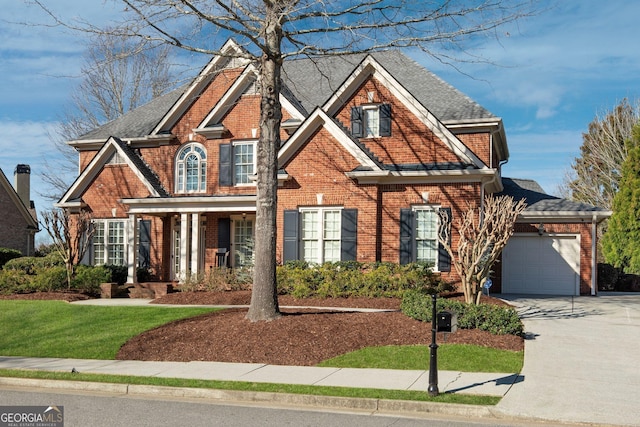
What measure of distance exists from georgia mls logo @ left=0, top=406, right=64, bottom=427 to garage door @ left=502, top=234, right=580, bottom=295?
17.9 metres

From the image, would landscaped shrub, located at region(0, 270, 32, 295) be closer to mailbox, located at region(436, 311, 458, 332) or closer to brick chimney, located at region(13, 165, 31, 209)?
mailbox, located at region(436, 311, 458, 332)

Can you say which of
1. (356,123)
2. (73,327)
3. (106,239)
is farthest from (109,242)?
(356,123)

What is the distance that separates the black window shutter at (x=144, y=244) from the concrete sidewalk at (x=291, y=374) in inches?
492

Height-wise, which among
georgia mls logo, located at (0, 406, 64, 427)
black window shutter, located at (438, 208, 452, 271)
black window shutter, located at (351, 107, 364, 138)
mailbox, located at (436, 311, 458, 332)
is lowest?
georgia mls logo, located at (0, 406, 64, 427)

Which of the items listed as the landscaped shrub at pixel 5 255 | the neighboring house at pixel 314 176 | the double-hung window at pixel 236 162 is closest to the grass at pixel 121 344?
the neighboring house at pixel 314 176

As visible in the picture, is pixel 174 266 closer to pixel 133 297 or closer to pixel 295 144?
pixel 133 297

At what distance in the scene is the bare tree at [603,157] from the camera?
127 ft

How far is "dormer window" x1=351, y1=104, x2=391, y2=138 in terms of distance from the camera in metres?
20.8

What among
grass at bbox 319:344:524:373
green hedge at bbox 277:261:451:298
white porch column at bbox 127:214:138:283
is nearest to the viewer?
grass at bbox 319:344:524:373

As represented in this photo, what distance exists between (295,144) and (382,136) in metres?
2.92

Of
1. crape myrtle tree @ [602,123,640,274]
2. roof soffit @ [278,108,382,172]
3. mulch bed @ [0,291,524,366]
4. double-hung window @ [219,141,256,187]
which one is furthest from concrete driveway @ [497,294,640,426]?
crape myrtle tree @ [602,123,640,274]

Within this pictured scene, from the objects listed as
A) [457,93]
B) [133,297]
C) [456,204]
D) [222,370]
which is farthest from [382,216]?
[222,370]

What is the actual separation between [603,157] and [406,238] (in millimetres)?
26742

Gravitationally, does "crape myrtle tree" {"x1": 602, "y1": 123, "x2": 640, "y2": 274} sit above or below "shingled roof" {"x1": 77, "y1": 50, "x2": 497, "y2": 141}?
below
